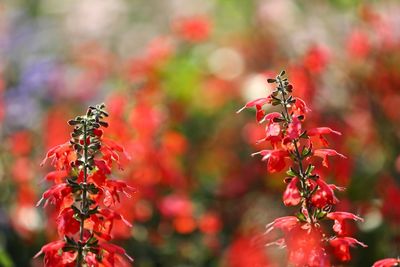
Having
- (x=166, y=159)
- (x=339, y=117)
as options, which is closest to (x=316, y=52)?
(x=339, y=117)

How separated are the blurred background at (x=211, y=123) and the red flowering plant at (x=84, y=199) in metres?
0.48

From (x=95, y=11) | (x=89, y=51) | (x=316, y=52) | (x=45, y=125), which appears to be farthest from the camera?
(x=95, y=11)

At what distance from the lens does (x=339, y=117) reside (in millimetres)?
4398

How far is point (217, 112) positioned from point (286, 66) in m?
0.68

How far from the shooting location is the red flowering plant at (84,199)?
1.91 metres

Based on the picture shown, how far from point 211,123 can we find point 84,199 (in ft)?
12.1

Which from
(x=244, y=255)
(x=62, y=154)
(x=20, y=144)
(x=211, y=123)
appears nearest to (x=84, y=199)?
(x=62, y=154)

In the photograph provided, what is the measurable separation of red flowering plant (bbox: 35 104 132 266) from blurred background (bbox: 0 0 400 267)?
1.58 ft

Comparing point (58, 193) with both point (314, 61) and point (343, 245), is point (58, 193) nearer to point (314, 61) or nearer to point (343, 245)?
point (343, 245)

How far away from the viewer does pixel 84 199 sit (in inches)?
77.0

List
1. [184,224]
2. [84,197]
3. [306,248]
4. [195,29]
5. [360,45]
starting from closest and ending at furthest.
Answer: [306,248], [84,197], [184,224], [360,45], [195,29]

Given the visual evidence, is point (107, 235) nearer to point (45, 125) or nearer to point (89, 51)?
point (45, 125)

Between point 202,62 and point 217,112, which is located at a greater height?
point 202,62

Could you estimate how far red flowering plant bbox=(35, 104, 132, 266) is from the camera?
75.3 inches
